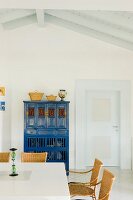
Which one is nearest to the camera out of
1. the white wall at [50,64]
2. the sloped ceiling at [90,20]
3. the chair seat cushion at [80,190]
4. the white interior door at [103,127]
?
the chair seat cushion at [80,190]

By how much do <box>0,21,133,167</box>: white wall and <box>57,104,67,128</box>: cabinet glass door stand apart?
0.56 meters

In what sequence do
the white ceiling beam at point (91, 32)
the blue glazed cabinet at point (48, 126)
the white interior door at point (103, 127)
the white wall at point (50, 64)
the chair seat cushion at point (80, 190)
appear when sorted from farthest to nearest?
the white interior door at point (103, 127) < the white wall at point (50, 64) < the white ceiling beam at point (91, 32) < the blue glazed cabinet at point (48, 126) < the chair seat cushion at point (80, 190)

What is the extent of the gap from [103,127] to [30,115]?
2.03 metres

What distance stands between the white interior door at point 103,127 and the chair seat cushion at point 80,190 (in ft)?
12.1

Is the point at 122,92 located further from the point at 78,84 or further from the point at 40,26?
the point at 40,26

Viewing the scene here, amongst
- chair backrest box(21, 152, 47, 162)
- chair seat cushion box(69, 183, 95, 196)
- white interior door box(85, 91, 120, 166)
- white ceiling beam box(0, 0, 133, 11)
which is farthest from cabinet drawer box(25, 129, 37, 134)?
white ceiling beam box(0, 0, 133, 11)

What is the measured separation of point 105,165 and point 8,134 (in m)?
2.67

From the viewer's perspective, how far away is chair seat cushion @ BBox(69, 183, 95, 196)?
429 cm

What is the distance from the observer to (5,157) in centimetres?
548

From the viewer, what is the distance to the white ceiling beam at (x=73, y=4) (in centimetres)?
389

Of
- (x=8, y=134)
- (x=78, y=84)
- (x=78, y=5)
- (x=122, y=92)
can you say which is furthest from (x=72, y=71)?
(x=78, y=5)

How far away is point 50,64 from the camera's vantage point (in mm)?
8008

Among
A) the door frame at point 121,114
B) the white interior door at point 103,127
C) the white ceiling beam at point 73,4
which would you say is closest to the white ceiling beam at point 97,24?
the door frame at point 121,114

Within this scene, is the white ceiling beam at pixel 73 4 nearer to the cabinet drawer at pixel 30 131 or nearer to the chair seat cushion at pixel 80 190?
the chair seat cushion at pixel 80 190
